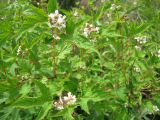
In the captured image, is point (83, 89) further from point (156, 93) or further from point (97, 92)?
point (156, 93)

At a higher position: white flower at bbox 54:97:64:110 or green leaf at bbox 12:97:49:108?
green leaf at bbox 12:97:49:108

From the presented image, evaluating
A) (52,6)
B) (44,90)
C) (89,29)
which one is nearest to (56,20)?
(52,6)

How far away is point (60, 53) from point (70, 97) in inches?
8.4

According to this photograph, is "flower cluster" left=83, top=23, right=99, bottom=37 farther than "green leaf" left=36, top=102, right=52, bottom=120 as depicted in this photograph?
Yes

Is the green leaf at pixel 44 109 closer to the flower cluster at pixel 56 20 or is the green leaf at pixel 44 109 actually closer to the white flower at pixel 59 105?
the white flower at pixel 59 105

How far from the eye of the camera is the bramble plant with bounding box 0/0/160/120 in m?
1.55

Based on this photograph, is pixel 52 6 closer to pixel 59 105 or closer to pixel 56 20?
pixel 56 20

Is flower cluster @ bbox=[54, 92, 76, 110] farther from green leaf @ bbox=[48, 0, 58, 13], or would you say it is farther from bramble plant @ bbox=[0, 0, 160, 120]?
green leaf @ bbox=[48, 0, 58, 13]

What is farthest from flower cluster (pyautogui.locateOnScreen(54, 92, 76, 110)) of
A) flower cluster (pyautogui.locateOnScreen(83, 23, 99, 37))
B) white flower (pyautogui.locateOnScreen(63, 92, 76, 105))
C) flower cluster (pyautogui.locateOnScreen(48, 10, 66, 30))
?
flower cluster (pyautogui.locateOnScreen(83, 23, 99, 37))

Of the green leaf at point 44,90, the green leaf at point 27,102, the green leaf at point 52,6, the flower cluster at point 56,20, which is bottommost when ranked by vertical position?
the green leaf at point 27,102

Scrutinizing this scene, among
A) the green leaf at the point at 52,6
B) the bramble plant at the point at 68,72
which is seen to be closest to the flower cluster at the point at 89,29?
the bramble plant at the point at 68,72

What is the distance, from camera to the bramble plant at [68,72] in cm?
155

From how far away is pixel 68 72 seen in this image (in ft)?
5.79

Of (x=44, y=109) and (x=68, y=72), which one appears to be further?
(x=68, y=72)
